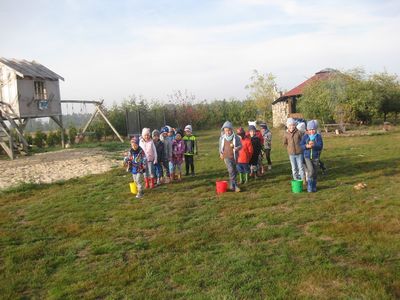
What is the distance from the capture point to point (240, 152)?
406 inches

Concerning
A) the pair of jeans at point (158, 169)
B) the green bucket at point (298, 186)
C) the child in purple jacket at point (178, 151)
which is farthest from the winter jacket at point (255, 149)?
the pair of jeans at point (158, 169)

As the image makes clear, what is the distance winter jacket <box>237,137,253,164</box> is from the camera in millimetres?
10281

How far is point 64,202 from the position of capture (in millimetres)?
9516

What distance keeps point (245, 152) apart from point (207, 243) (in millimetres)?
4499

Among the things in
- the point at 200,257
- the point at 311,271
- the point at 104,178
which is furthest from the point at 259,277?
the point at 104,178

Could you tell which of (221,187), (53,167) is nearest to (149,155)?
(221,187)

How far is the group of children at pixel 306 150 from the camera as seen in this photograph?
9070mm

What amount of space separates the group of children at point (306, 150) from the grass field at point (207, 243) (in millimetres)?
460

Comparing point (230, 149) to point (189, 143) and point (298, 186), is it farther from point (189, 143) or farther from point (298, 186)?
point (189, 143)

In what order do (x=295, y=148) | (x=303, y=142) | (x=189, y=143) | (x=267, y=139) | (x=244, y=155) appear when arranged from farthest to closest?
(x=267, y=139), (x=189, y=143), (x=244, y=155), (x=295, y=148), (x=303, y=142)

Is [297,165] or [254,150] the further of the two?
[254,150]

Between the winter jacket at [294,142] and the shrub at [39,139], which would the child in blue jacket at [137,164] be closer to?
the winter jacket at [294,142]

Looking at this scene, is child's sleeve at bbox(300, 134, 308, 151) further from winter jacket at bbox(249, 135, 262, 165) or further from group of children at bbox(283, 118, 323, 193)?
winter jacket at bbox(249, 135, 262, 165)

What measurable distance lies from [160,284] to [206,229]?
210cm
